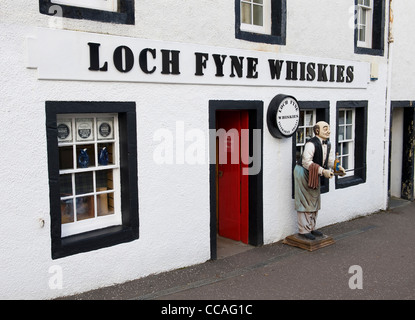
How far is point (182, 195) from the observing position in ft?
20.8

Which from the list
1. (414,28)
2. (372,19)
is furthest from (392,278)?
(414,28)

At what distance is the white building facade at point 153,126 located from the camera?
4.91 m

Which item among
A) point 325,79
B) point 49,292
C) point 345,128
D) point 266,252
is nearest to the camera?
point 49,292

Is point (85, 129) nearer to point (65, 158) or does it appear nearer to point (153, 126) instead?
point (65, 158)

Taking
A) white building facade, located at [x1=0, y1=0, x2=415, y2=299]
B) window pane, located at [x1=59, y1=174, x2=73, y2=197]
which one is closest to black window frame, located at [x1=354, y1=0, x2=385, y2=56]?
white building facade, located at [x1=0, y1=0, x2=415, y2=299]

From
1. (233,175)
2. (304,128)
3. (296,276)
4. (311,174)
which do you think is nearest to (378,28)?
(304,128)

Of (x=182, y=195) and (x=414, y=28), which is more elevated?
(x=414, y=28)

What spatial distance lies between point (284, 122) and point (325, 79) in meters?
1.57

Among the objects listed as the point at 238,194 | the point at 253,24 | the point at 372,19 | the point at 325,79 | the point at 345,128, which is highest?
the point at 372,19

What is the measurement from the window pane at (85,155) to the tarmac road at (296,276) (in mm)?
1595

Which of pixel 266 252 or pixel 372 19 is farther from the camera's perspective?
pixel 372 19

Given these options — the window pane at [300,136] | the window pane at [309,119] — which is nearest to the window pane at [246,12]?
the window pane at [309,119]

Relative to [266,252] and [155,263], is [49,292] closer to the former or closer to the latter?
[155,263]

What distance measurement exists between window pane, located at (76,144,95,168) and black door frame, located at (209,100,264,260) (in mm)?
1776
